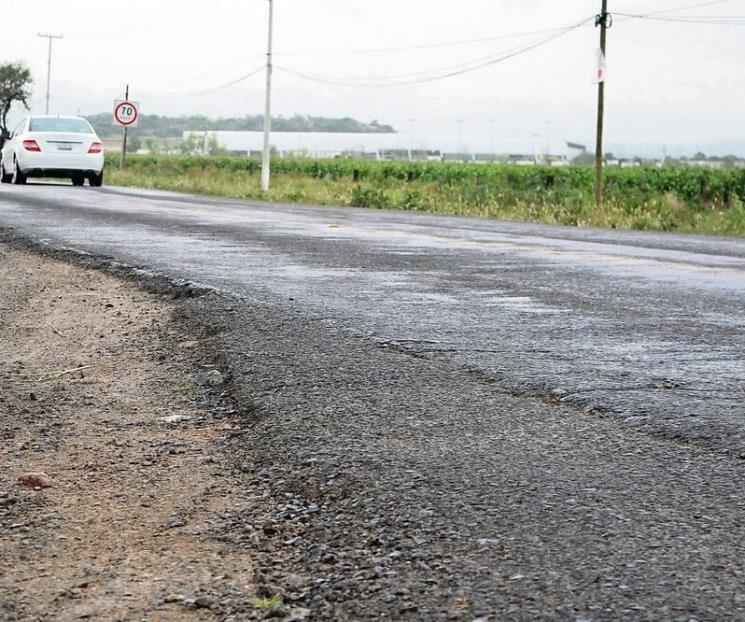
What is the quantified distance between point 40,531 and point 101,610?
639 millimetres

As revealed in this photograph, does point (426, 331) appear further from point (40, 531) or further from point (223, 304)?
point (40, 531)

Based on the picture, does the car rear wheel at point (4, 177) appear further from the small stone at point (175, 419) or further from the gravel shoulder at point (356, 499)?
the small stone at point (175, 419)

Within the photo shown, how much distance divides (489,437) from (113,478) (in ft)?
3.74

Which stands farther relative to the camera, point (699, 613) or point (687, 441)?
point (687, 441)

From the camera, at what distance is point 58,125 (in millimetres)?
27297

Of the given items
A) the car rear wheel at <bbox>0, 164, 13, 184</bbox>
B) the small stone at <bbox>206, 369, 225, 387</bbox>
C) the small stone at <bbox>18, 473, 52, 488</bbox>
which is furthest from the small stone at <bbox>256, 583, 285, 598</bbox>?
the car rear wheel at <bbox>0, 164, 13, 184</bbox>

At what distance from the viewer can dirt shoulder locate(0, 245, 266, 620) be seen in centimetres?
263

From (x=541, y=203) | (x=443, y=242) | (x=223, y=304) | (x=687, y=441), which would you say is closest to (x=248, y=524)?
(x=687, y=441)

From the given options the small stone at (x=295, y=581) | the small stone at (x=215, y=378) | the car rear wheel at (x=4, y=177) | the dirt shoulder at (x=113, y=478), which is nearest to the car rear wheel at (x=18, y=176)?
the car rear wheel at (x=4, y=177)

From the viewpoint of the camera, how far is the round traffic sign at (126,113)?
4044 centimetres

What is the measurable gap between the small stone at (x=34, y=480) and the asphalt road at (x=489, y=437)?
566mm

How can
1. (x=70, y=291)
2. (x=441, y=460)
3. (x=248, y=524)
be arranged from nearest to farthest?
1. (x=248, y=524)
2. (x=441, y=460)
3. (x=70, y=291)

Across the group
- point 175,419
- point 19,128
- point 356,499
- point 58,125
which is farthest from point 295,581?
point 19,128

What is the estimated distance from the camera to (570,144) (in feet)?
383
